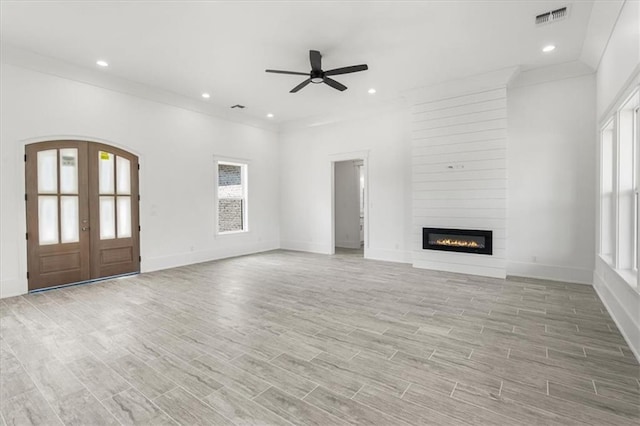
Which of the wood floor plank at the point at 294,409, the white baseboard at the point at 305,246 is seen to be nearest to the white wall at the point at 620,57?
the wood floor plank at the point at 294,409

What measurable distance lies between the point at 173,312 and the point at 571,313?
477 cm

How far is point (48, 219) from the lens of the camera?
4.86 m

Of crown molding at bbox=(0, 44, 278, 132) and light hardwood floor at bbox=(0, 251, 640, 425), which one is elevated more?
crown molding at bbox=(0, 44, 278, 132)

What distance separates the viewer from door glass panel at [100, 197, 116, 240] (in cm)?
548

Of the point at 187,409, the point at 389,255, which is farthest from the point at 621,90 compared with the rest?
the point at 187,409

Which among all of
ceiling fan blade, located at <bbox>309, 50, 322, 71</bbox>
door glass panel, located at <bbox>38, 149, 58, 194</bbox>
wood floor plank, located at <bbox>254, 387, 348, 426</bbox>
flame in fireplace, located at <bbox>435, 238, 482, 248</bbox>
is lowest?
wood floor plank, located at <bbox>254, 387, 348, 426</bbox>

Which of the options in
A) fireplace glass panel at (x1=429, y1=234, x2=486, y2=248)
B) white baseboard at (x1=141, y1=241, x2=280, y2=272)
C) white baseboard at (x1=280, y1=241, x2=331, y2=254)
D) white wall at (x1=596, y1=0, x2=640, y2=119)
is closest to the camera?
white wall at (x1=596, y1=0, x2=640, y2=119)

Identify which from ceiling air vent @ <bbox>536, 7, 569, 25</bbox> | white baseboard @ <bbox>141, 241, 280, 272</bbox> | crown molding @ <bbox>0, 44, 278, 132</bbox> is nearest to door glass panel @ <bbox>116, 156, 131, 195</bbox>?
crown molding @ <bbox>0, 44, 278, 132</bbox>

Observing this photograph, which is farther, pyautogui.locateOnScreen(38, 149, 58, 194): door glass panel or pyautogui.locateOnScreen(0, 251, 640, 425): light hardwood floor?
pyautogui.locateOnScreen(38, 149, 58, 194): door glass panel

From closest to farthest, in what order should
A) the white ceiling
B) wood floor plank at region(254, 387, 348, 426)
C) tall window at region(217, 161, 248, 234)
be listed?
wood floor plank at region(254, 387, 348, 426) < the white ceiling < tall window at region(217, 161, 248, 234)

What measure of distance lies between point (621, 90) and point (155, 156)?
7.05 metres

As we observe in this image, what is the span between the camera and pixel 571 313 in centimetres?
368

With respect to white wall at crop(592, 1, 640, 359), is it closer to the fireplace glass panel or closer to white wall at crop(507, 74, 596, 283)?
white wall at crop(507, 74, 596, 283)

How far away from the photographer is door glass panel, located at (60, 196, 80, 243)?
500cm
